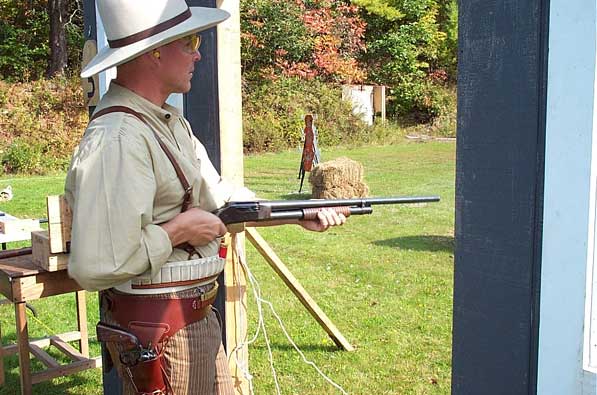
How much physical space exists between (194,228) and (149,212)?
0.20 meters

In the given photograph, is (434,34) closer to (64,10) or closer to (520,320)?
(64,10)

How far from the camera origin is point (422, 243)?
324 inches

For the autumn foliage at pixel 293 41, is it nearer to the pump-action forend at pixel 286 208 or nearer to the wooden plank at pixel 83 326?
the wooden plank at pixel 83 326

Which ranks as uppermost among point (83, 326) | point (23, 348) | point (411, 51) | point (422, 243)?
point (411, 51)

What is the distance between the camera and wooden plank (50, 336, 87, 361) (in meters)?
4.77

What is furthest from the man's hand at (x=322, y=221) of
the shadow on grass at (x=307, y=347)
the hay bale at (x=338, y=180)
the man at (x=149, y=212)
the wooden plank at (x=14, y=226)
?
the hay bale at (x=338, y=180)

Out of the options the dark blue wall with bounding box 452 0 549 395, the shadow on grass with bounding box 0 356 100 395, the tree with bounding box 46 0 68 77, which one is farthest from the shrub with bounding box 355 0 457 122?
the dark blue wall with bounding box 452 0 549 395

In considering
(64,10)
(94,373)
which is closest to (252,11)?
(64,10)

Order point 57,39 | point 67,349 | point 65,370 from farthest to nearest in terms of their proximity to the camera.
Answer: point 57,39, point 67,349, point 65,370

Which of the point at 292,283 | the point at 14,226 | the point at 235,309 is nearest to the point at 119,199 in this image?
the point at 235,309

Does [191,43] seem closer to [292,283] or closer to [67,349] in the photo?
[292,283]

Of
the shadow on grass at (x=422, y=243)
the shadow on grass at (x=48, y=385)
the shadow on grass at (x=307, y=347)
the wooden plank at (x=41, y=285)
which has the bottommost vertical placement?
the shadow on grass at (x=48, y=385)

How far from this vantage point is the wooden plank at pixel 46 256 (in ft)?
8.92

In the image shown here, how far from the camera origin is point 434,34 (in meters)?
28.3
